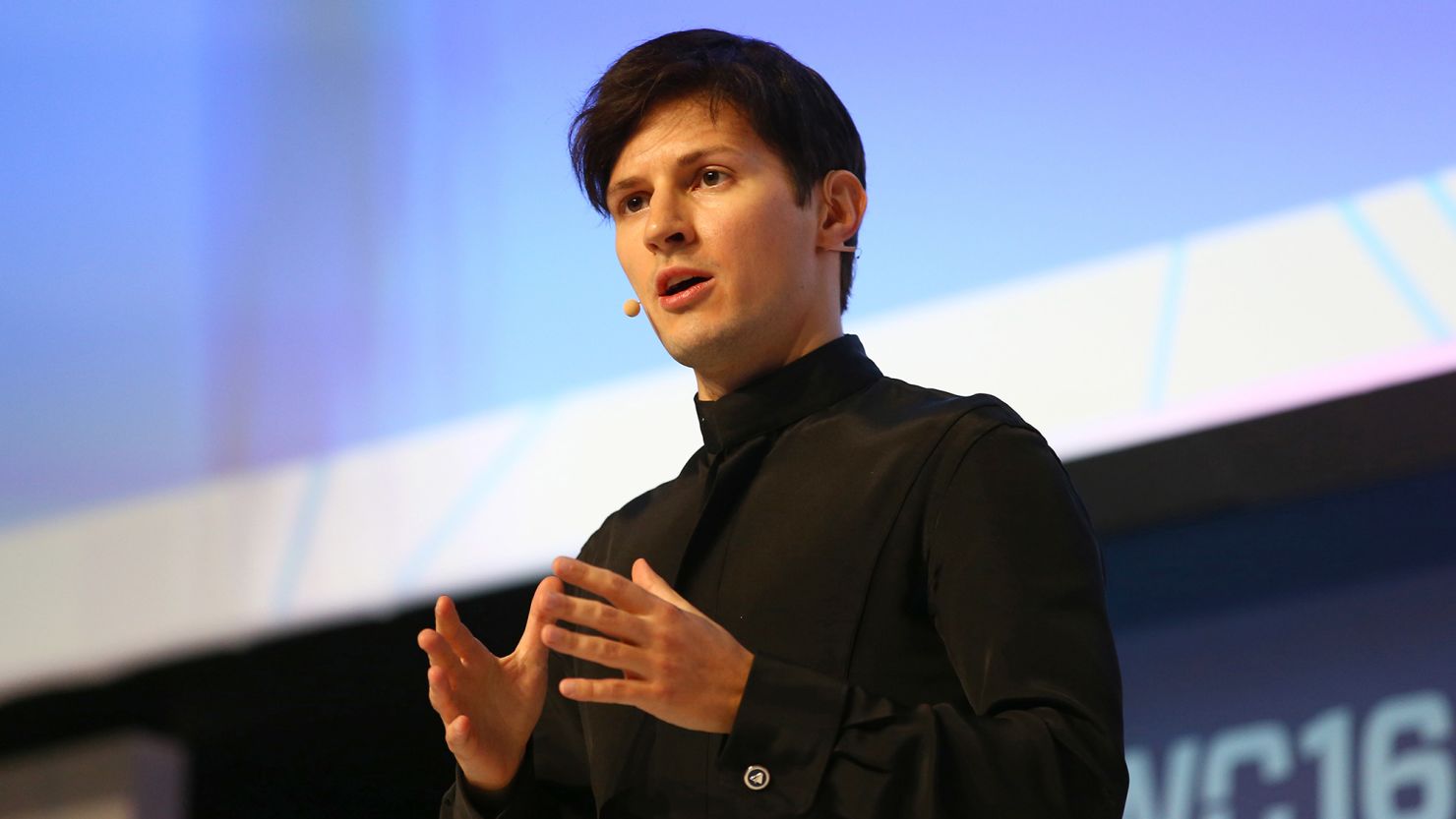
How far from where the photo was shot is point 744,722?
970 mm

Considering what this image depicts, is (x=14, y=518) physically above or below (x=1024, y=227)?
below

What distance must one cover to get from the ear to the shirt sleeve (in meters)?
0.34

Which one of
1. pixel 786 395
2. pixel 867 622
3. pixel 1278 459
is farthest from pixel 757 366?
pixel 1278 459

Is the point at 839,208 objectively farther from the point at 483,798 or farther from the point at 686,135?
the point at 483,798

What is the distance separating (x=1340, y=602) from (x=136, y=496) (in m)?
2.20

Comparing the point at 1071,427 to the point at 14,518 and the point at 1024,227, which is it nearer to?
the point at 1024,227

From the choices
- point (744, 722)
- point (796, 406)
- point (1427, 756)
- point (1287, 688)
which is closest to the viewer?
point (744, 722)

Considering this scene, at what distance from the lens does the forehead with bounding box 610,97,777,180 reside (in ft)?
4.30

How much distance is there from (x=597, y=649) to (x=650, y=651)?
3 centimetres

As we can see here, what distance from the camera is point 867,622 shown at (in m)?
1.11

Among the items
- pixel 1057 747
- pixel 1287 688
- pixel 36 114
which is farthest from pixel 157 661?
pixel 1057 747

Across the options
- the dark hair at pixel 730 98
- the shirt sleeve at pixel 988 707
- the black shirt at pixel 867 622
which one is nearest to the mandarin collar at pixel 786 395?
the black shirt at pixel 867 622

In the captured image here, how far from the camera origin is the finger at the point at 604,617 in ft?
3.06

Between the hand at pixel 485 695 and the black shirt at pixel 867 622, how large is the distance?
0.03m
